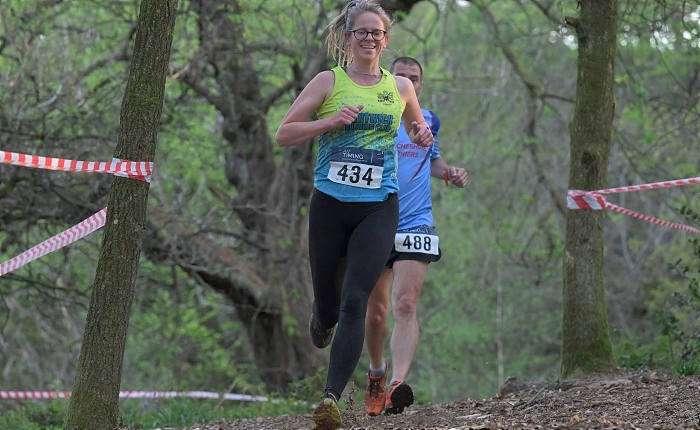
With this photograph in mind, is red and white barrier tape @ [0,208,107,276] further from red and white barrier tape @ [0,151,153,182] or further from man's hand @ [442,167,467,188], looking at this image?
man's hand @ [442,167,467,188]

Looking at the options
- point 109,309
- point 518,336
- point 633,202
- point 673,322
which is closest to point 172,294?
point 673,322

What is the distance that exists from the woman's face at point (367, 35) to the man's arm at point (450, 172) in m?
1.15

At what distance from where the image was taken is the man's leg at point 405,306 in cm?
613

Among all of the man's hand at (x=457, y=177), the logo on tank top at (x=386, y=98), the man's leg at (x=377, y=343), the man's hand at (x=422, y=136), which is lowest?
the man's leg at (x=377, y=343)

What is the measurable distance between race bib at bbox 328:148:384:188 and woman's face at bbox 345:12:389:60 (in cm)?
52

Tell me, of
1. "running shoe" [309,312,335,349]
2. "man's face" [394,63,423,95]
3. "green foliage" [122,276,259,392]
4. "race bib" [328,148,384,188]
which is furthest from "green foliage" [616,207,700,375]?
"green foliage" [122,276,259,392]

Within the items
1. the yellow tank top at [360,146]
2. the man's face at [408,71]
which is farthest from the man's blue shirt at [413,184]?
→ the yellow tank top at [360,146]

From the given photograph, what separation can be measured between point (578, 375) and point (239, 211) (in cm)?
693

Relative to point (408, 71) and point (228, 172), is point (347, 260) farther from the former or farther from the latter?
point (228, 172)

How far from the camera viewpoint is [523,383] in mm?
6992

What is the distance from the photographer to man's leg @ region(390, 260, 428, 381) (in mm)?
6133

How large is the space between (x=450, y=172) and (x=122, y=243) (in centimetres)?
220

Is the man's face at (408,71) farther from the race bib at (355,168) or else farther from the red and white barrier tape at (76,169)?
the red and white barrier tape at (76,169)

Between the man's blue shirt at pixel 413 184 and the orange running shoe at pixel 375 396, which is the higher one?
the man's blue shirt at pixel 413 184
